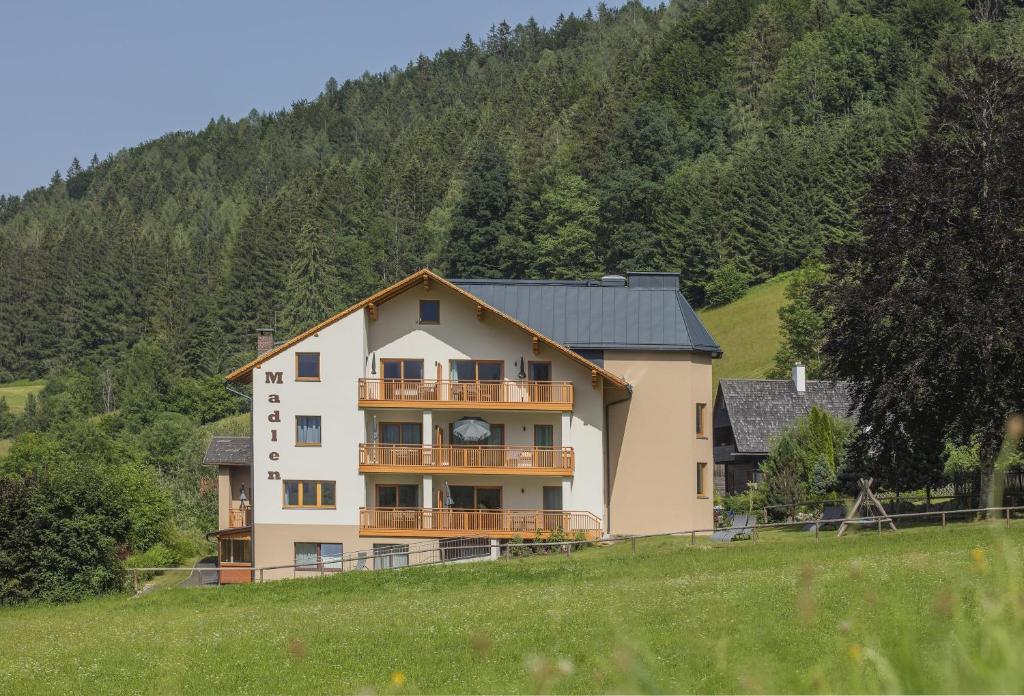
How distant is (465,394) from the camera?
5097 cm

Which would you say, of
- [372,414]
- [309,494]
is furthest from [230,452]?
[372,414]

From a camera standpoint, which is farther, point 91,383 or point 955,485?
point 91,383

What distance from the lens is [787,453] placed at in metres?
60.0

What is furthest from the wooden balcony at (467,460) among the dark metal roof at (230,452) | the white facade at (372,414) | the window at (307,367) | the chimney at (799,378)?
the chimney at (799,378)

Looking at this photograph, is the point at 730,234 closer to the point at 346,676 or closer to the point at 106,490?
the point at 106,490

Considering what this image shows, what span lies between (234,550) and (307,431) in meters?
6.88

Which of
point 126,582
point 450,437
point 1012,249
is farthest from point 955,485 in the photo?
point 126,582

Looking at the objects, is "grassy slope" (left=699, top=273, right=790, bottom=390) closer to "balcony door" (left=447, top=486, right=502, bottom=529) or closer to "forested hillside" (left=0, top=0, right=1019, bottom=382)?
"forested hillside" (left=0, top=0, right=1019, bottom=382)

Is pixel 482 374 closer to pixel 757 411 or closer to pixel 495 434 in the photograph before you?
pixel 495 434

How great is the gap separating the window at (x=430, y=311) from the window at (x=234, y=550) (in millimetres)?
11181

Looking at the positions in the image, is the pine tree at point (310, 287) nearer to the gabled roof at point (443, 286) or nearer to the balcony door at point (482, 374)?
the gabled roof at point (443, 286)

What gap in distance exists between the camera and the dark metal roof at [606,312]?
53562 millimetres

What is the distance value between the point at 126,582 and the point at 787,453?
29138mm

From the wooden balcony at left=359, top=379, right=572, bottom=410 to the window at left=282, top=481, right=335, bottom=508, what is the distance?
3265 millimetres
